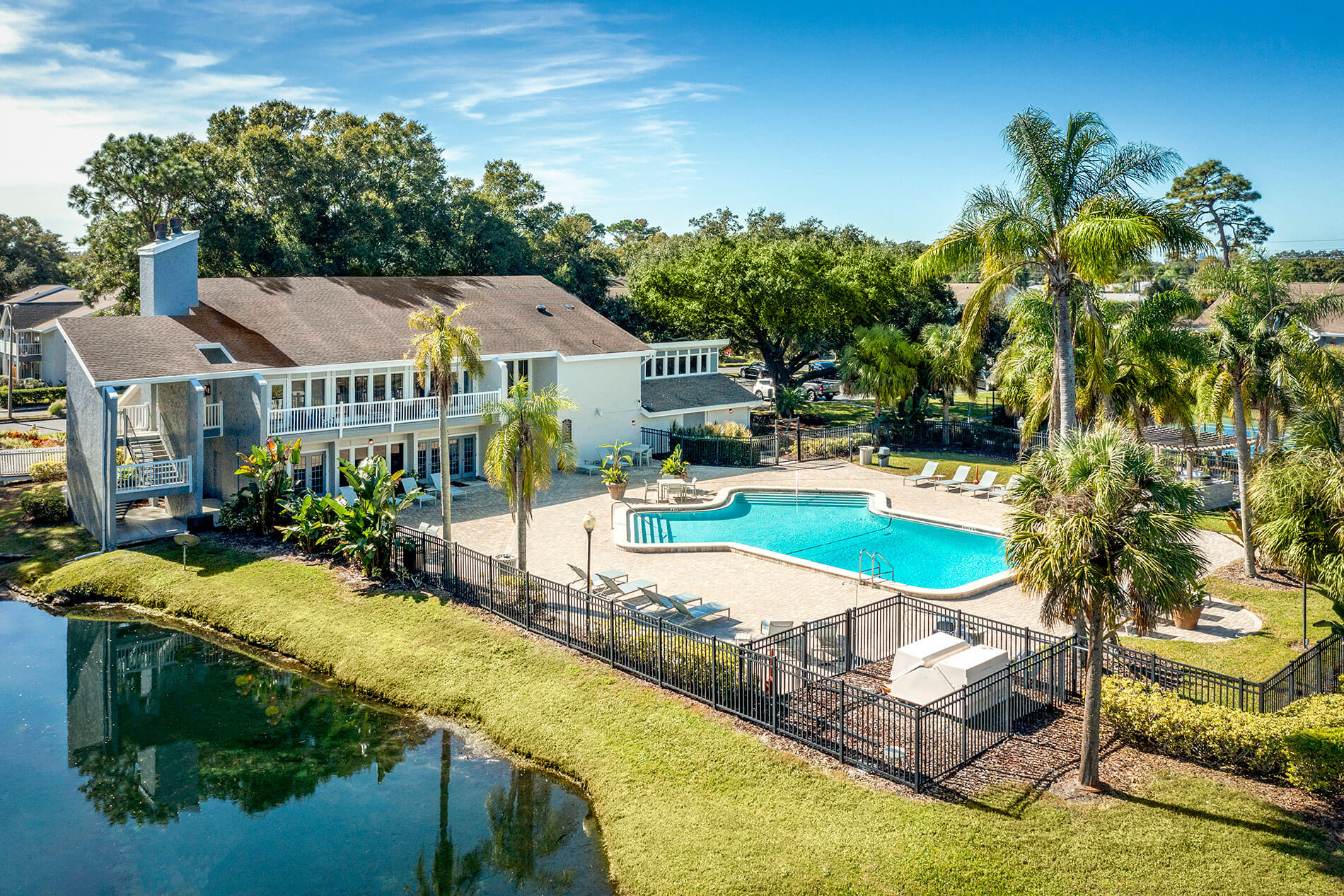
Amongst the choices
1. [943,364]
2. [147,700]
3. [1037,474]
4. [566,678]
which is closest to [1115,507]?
[1037,474]

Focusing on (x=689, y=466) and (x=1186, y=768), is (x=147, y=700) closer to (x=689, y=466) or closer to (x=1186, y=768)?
(x=1186, y=768)

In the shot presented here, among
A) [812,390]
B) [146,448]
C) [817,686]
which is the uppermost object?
[812,390]

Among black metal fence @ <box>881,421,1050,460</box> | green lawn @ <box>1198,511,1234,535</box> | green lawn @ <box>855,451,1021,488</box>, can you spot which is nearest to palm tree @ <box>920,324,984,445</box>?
black metal fence @ <box>881,421,1050,460</box>

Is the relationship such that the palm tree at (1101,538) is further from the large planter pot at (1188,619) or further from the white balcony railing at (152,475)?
the white balcony railing at (152,475)

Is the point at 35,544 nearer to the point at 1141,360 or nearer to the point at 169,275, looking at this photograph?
the point at 169,275

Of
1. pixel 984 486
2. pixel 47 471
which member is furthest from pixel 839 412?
pixel 47 471

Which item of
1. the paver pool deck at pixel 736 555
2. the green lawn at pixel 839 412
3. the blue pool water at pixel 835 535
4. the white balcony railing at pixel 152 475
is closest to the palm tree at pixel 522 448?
the paver pool deck at pixel 736 555
